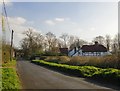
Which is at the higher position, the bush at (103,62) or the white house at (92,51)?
the white house at (92,51)

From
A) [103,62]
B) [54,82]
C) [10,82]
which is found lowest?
[54,82]

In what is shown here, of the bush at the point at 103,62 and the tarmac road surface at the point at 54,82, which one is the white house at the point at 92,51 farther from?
the tarmac road surface at the point at 54,82

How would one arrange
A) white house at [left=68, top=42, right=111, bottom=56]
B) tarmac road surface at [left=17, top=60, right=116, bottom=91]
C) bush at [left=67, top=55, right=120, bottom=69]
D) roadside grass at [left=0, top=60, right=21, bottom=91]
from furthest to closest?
white house at [left=68, top=42, right=111, bottom=56]
bush at [left=67, top=55, right=120, bottom=69]
tarmac road surface at [left=17, top=60, right=116, bottom=91]
roadside grass at [left=0, top=60, right=21, bottom=91]

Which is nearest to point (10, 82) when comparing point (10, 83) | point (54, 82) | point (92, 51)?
point (10, 83)

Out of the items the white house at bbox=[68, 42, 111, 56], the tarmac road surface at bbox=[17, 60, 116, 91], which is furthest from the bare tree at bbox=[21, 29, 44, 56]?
the tarmac road surface at bbox=[17, 60, 116, 91]

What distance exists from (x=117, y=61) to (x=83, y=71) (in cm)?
401

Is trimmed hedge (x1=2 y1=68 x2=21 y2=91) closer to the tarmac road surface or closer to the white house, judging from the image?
the tarmac road surface

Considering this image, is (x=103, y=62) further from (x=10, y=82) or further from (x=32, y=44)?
(x=32, y=44)

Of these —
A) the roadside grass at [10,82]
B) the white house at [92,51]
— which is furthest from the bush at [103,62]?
the white house at [92,51]

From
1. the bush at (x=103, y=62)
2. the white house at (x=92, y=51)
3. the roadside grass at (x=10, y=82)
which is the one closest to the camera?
the roadside grass at (x=10, y=82)

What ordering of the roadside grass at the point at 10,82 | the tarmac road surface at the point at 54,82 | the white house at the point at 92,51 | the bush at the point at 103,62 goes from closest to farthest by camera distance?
the roadside grass at the point at 10,82
the tarmac road surface at the point at 54,82
the bush at the point at 103,62
the white house at the point at 92,51

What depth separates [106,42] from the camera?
11975 cm

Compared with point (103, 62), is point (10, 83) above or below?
below

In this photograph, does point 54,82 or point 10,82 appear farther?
point 54,82
